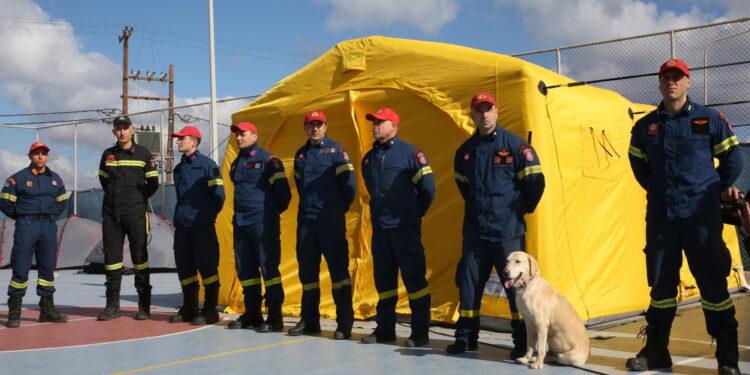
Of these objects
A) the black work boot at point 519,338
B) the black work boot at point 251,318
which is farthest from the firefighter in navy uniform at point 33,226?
the black work boot at point 519,338

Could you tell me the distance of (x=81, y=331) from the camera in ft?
23.7

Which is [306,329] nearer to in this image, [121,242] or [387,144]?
[387,144]

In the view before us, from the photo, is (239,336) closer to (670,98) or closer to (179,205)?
(179,205)

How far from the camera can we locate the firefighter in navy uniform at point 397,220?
5973 millimetres

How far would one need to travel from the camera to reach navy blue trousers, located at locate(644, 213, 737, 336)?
180 inches

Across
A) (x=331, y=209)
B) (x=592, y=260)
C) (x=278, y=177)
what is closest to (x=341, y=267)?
(x=331, y=209)

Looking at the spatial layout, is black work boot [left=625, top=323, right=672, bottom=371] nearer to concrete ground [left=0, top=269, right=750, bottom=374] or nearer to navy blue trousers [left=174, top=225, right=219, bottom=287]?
concrete ground [left=0, top=269, right=750, bottom=374]

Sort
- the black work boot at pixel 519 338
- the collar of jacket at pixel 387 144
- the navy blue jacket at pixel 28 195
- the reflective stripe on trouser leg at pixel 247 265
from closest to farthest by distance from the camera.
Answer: the black work boot at pixel 519 338 → the collar of jacket at pixel 387 144 → the reflective stripe on trouser leg at pixel 247 265 → the navy blue jacket at pixel 28 195

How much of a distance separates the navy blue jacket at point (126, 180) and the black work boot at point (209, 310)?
1.27 m

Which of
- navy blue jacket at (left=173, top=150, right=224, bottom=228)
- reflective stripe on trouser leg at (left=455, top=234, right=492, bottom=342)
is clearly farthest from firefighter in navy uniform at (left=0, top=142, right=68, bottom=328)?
reflective stripe on trouser leg at (left=455, top=234, right=492, bottom=342)

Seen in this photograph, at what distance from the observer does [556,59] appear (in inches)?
443

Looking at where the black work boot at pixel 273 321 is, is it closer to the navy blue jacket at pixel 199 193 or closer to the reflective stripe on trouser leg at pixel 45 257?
the navy blue jacket at pixel 199 193

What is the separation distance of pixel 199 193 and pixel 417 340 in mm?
2854

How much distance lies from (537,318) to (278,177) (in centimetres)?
298
